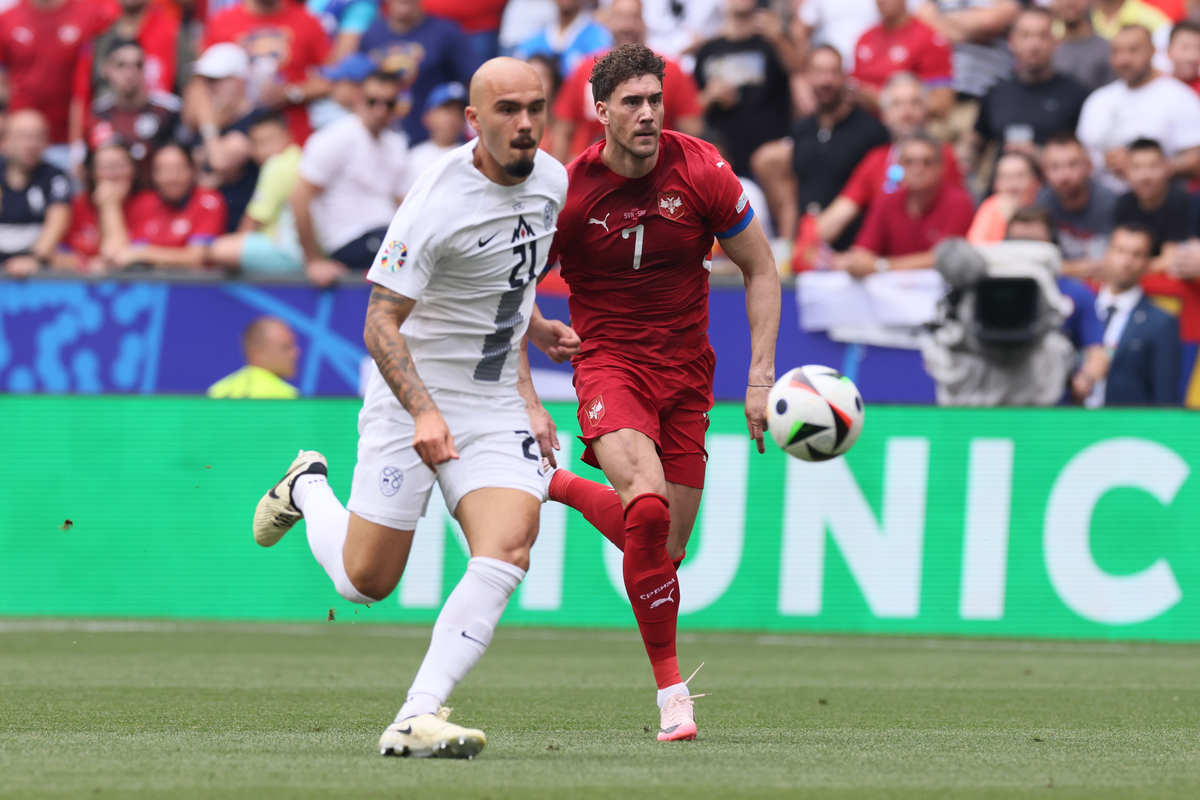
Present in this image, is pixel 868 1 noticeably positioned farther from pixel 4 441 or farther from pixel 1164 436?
pixel 4 441

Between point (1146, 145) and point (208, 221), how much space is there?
26.0 feet

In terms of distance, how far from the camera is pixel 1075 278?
11641mm

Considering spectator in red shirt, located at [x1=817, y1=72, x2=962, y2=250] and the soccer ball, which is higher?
spectator in red shirt, located at [x1=817, y1=72, x2=962, y2=250]

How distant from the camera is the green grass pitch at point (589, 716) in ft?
15.3

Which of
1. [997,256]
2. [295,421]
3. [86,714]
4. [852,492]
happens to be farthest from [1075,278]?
[86,714]

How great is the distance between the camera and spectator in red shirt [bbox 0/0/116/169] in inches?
595

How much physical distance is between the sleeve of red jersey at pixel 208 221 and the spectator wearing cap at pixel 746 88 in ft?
14.5

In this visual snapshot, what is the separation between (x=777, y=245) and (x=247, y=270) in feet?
14.9

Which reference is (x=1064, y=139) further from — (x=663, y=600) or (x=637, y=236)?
(x=663, y=600)

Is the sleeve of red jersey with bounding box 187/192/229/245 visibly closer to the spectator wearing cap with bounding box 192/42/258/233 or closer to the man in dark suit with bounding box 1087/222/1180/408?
the spectator wearing cap with bounding box 192/42/258/233

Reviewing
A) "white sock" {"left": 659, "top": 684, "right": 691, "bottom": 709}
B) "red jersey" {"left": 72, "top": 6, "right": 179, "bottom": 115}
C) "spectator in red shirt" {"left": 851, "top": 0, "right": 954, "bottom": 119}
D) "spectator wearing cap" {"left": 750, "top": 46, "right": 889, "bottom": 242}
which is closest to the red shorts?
"white sock" {"left": 659, "top": 684, "right": 691, "bottom": 709}

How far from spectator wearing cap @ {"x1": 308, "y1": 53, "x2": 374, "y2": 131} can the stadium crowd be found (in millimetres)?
30

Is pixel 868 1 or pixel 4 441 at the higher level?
pixel 868 1

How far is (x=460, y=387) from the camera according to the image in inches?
221
